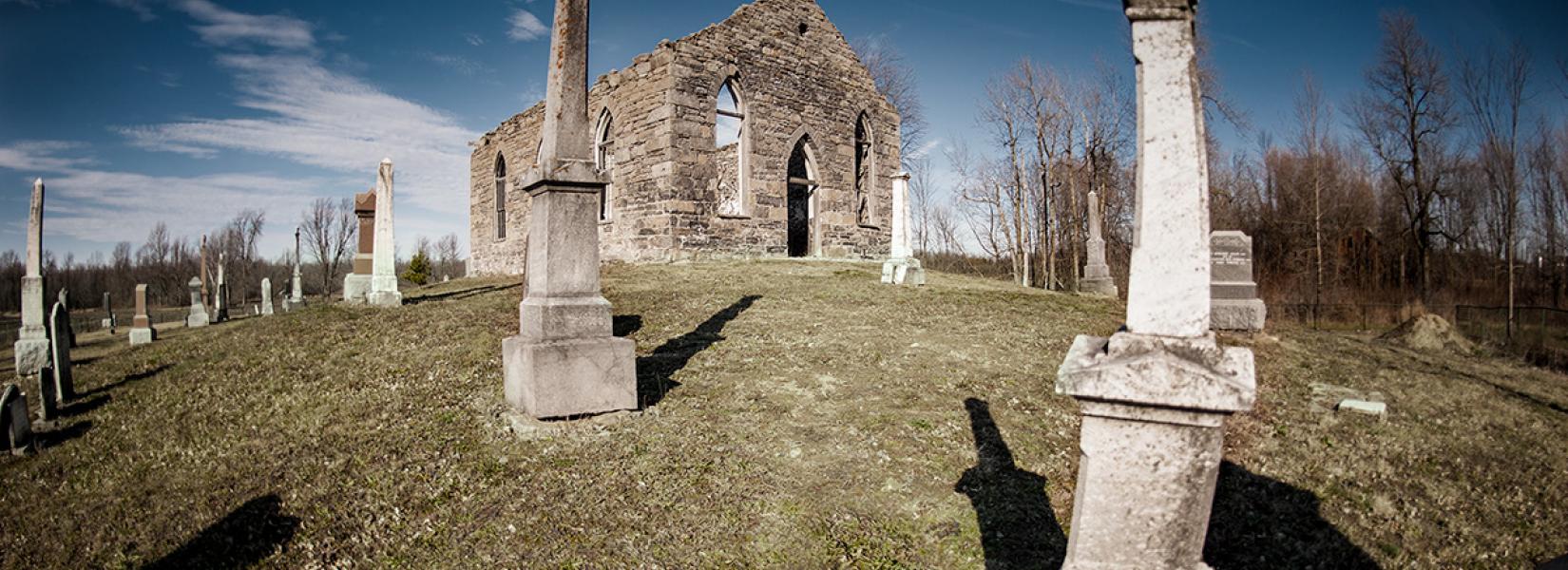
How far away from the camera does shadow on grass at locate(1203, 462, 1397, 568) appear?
12.8 feet

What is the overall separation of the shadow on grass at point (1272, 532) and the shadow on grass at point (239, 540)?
17.1ft

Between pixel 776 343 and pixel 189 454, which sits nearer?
pixel 189 454

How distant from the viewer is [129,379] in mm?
8086

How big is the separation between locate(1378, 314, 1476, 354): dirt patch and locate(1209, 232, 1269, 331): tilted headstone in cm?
504

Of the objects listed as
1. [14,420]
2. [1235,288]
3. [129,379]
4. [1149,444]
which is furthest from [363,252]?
[1235,288]

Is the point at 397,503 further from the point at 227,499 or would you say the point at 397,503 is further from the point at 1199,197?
the point at 1199,197

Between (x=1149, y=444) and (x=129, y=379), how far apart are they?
1077 centimetres

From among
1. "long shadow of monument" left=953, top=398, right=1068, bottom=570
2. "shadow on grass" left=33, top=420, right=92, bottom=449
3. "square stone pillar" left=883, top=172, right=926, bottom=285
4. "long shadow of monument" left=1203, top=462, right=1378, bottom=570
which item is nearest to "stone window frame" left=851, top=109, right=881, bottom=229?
"square stone pillar" left=883, top=172, right=926, bottom=285

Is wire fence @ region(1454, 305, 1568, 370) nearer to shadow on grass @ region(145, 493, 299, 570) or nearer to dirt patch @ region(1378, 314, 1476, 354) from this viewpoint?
dirt patch @ region(1378, 314, 1476, 354)

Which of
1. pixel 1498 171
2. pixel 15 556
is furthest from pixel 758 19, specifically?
pixel 1498 171

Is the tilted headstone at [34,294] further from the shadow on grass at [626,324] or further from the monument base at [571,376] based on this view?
the monument base at [571,376]

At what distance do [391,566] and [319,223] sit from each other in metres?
60.3

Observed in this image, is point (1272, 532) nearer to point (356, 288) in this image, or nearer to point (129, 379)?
point (129, 379)

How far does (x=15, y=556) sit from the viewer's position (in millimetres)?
3734
